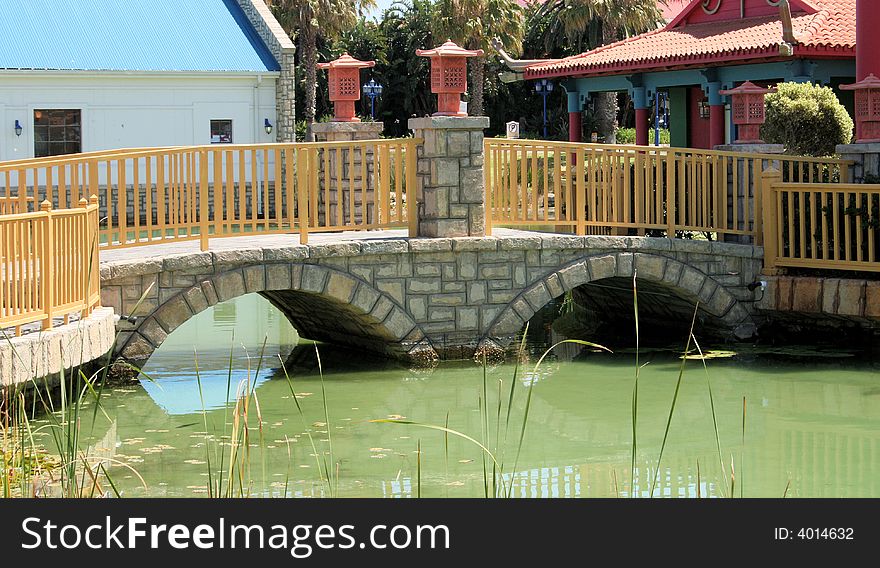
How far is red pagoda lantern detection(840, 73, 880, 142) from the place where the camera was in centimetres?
1411

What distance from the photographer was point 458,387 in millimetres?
Result: 12414

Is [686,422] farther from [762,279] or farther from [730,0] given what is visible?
[730,0]

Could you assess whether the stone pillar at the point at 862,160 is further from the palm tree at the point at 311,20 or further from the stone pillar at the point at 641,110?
the palm tree at the point at 311,20

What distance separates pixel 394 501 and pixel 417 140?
28.6 ft

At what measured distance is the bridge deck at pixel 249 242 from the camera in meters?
12.4

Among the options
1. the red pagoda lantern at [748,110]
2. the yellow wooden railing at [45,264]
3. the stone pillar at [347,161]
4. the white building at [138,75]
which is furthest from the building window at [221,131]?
the yellow wooden railing at [45,264]

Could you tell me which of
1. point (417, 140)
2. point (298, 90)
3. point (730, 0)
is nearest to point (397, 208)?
point (417, 140)

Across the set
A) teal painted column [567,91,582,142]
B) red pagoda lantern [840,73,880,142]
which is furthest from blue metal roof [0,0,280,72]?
red pagoda lantern [840,73,880,142]

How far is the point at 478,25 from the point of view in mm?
39375

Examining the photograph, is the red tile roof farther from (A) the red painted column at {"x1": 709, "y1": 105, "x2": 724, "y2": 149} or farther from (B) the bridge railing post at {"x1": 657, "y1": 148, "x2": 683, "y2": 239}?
(B) the bridge railing post at {"x1": 657, "y1": 148, "x2": 683, "y2": 239}

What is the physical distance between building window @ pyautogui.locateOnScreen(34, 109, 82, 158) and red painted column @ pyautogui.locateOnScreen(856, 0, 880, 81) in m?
16.4

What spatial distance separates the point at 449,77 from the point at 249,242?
2.44 metres

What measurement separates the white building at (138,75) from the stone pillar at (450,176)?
15827 millimetres

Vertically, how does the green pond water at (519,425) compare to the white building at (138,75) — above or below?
below
